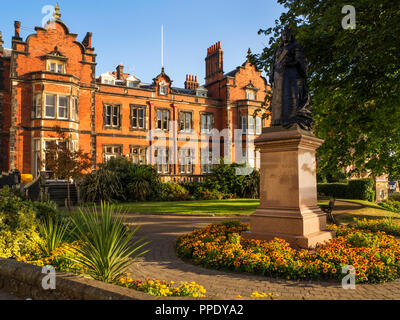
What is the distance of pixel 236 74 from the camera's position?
1467 inches

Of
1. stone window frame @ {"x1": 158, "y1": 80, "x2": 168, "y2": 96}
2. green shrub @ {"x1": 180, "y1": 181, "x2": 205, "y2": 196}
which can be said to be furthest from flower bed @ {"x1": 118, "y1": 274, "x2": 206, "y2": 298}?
stone window frame @ {"x1": 158, "y1": 80, "x2": 168, "y2": 96}

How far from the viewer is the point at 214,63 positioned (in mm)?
38281

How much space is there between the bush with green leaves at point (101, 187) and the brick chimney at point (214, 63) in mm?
20857

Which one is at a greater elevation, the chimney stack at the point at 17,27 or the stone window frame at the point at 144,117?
the chimney stack at the point at 17,27

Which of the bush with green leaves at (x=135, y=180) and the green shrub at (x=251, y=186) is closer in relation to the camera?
the bush with green leaves at (x=135, y=180)

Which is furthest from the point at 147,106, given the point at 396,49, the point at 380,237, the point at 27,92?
the point at 380,237

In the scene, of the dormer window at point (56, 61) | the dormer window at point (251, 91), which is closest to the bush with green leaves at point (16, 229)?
the dormer window at point (56, 61)

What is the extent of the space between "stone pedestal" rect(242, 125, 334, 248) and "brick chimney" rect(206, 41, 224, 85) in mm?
31721

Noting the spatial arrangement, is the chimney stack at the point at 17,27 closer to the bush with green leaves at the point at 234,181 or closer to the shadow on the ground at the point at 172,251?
the bush with green leaves at the point at 234,181

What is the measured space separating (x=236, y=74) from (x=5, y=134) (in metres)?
24.8

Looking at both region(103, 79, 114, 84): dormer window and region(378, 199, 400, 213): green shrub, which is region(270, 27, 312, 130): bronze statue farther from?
region(103, 79, 114, 84): dormer window

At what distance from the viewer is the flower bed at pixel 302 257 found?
530 centimetres

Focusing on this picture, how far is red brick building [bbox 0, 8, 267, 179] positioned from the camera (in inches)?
1028

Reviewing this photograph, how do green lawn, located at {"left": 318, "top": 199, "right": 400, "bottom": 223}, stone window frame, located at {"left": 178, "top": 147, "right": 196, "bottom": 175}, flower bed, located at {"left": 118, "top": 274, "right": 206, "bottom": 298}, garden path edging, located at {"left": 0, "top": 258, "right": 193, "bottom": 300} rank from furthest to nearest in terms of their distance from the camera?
stone window frame, located at {"left": 178, "top": 147, "right": 196, "bottom": 175} < green lawn, located at {"left": 318, "top": 199, "right": 400, "bottom": 223} < flower bed, located at {"left": 118, "top": 274, "right": 206, "bottom": 298} < garden path edging, located at {"left": 0, "top": 258, "right": 193, "bottom": 300}
